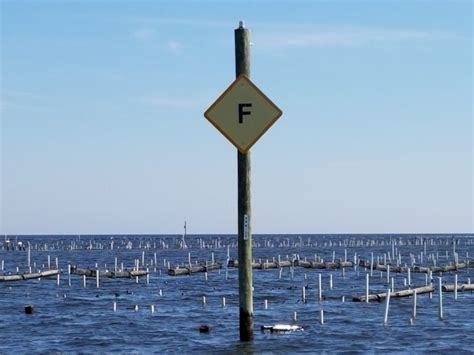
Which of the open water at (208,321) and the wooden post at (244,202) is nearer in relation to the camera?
the wooden post at (244,202)

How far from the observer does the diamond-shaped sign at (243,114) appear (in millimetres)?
12297

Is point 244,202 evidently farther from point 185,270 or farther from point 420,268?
point 420,268

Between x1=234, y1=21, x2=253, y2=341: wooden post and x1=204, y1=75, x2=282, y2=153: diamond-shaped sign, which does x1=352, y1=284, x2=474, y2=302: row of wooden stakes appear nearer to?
x1=234, y1=21, x2=253, y2=341: wooden post

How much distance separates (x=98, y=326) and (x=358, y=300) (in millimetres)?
16540

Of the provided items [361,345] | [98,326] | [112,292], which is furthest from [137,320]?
[112,292]

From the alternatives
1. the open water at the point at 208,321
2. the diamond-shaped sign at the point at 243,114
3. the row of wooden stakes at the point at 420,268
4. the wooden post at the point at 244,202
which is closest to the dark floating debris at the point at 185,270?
the open water at the point at 208,321

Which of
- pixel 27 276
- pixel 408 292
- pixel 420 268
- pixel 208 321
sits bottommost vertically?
pixel 208 321

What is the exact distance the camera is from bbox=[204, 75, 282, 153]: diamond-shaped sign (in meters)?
12.3

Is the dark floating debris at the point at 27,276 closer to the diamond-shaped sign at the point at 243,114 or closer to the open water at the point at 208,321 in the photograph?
the open water at the point at 208,321

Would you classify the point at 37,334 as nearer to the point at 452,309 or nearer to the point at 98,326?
the point at 98,326

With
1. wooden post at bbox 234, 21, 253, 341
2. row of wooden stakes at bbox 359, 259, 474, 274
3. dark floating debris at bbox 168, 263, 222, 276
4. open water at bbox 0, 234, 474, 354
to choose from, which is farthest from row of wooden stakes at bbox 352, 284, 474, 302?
wooden post at bbox 234, 21, 253, 341

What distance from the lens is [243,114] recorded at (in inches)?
486

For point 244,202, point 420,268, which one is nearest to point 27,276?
point 420,268

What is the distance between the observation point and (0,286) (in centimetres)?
5912
